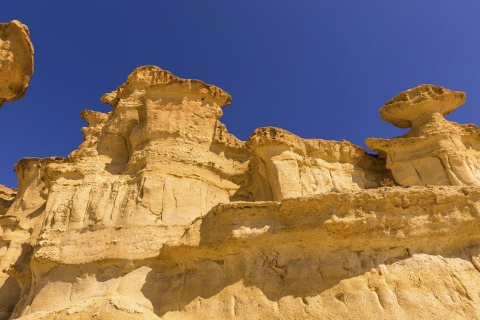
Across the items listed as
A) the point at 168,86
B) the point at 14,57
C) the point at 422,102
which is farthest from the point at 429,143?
the point at 14,57

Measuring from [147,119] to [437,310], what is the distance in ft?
37.0

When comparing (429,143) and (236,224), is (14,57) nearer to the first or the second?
(236,224)

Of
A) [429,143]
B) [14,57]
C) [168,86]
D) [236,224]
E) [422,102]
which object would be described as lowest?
[236,224]

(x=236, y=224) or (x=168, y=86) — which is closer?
(x=236, y=224)

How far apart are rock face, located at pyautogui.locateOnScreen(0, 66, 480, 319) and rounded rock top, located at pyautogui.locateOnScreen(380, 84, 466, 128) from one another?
0.06 m

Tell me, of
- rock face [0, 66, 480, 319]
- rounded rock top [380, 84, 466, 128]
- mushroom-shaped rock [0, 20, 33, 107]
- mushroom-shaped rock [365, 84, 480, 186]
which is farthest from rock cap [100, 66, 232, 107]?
mushroom-shaped rock [0, 20, 33, 107]

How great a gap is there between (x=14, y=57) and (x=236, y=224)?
5.38 meters

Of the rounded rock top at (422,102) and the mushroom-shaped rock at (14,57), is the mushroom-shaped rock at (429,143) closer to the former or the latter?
the rounded rock top at (422,102)

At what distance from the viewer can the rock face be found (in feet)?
24.3

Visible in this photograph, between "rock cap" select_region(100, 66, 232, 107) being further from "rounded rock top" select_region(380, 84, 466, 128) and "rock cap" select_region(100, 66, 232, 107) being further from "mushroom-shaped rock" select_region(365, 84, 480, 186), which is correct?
"rounded rock top" select_region(380, 84, 466, 128)

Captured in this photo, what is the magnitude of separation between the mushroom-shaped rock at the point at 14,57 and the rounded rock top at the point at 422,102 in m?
15.1

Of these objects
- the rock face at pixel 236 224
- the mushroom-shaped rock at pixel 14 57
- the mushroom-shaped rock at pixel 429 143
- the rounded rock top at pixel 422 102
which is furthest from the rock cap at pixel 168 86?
the mushroom-shaped rock at pixel 14 57

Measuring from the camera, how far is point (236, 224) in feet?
28.1

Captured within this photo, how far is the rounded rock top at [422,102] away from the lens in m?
16.5
